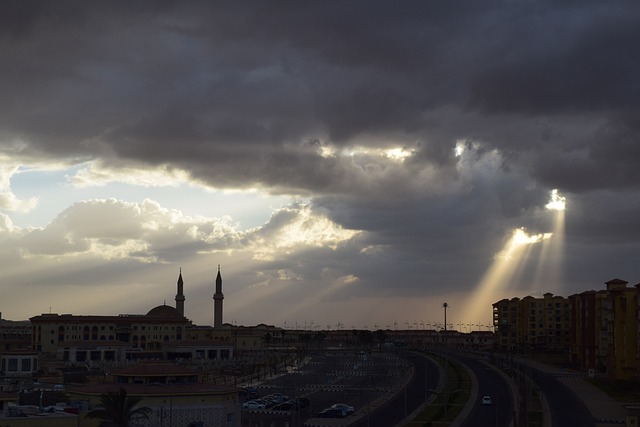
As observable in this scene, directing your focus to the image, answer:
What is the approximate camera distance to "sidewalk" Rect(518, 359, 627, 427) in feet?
292

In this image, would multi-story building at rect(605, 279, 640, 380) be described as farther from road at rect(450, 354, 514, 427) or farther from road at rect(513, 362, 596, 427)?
road at rect(450, 354, 514, 427)

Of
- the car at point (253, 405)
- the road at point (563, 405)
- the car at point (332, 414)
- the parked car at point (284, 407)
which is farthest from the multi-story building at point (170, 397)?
the road at point (563, 405)

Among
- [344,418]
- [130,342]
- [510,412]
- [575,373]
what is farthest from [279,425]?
[130,342]

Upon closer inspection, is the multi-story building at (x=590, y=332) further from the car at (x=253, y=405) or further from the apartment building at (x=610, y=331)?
the car at (x=253, y=405)

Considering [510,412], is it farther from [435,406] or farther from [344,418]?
[344,418]

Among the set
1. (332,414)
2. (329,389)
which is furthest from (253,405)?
(329,389)

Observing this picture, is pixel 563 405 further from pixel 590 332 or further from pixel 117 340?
pixel 117 340

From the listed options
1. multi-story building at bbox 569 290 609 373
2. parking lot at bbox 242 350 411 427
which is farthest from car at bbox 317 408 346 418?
multi-story building at bbox 569 290 609 373

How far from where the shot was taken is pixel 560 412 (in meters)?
97.4

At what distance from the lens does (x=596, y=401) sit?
109062 mm

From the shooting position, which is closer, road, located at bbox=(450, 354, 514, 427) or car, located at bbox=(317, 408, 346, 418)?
road, located at bbox=(450, 354, 514, 427)

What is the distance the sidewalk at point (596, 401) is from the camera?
292ft

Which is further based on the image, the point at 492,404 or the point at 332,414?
the point at 492,404

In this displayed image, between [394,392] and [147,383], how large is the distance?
58.8 meters
